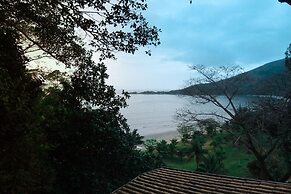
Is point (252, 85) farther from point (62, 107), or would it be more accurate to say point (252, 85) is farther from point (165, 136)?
point (165, 136)

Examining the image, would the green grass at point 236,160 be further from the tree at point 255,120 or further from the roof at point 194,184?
the roof at point 194,184

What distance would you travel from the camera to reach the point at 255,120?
19.9 metres

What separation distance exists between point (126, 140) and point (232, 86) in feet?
25.2

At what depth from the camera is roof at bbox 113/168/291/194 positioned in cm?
985

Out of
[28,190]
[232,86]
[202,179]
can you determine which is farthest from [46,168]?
[232,86]

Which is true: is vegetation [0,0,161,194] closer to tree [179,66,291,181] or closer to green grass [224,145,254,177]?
tree [179,66,291,181]

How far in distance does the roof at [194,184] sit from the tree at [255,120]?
7.66m

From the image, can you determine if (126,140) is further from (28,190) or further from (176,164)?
(176,164)

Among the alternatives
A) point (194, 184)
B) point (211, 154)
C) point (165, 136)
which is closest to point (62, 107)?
point (194, 184)

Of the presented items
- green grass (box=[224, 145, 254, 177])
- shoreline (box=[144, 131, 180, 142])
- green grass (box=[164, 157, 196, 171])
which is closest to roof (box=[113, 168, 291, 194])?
green grass (box=[224, 145, 254, 177])

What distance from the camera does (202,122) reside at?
20609mm

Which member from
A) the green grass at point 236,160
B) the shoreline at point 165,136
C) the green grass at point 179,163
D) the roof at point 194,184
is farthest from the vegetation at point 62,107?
the shoreline at point 165,136

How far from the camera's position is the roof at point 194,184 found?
32.3ft

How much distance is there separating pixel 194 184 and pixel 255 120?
33.2 feet
